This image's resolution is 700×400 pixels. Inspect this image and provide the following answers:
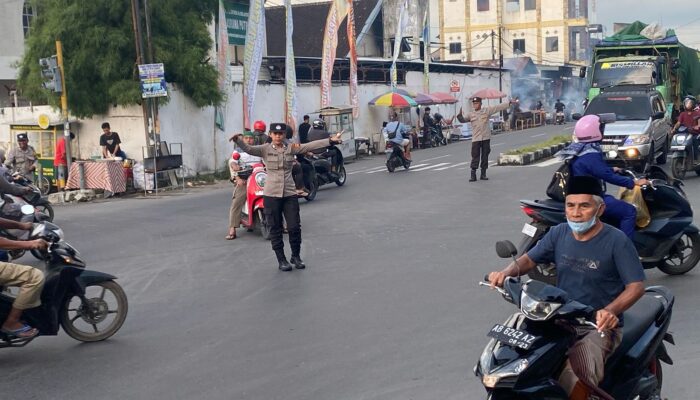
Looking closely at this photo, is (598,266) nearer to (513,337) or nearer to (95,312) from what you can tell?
(513,337)

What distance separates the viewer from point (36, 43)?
2350cm

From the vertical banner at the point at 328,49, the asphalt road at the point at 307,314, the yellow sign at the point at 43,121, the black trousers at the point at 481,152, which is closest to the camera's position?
the asphalt road at the point at 307,314

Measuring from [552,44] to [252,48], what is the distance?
2189 inches

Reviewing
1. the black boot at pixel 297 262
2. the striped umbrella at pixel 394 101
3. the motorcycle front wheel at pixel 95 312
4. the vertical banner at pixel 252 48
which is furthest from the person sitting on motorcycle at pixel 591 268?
the striped umbrella at pixel 394 101

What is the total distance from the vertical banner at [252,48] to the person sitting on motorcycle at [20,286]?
66.6ft

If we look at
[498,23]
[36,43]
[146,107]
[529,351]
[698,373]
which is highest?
[498,23]

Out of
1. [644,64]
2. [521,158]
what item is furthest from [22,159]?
[644,64]

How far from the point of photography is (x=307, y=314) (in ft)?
25.3

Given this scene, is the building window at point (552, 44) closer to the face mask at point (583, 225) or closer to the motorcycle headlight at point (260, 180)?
the motorcycle headlight at point (260, 180)

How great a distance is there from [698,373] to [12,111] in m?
24.6

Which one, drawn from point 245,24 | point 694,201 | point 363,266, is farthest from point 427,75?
point 363,266

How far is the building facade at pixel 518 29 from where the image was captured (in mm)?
76062

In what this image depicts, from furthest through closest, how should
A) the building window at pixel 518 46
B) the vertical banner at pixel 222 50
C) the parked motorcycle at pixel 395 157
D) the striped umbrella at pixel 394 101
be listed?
the building window at pixel 518 46 < the striped umbrella at pixel 394 101 < the vertical banner at pixel 222 50 < the parked motorcycle at pixel 395 157

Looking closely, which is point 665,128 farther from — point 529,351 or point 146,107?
point 529,351
